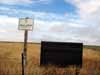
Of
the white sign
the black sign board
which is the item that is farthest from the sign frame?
the black sign board

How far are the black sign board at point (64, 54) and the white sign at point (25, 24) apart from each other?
18.1 feet

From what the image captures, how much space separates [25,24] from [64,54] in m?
6.25

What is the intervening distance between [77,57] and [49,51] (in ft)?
5.57

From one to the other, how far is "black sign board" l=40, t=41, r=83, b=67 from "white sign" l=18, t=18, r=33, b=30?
5.52m

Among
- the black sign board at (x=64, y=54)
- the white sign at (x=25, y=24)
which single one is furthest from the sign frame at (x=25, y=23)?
the black sign board at (x=64, y=54)

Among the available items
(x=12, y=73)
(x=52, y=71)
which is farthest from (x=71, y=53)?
(x=12, y=73)

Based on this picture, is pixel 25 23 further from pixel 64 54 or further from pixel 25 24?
pixel 64 54

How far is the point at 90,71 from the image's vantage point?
71.1ft

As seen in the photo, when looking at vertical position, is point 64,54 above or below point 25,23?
below

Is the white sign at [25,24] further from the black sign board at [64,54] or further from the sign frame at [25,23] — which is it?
the black sign board at [64,54]

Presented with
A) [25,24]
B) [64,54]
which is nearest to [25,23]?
[25,24]

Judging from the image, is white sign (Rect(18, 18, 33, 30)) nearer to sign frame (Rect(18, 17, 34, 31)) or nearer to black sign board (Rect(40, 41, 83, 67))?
sign frame (Rect(18, 17, 34, 31))

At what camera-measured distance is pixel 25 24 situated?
54.2 ft

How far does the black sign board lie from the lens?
72.2 ft
